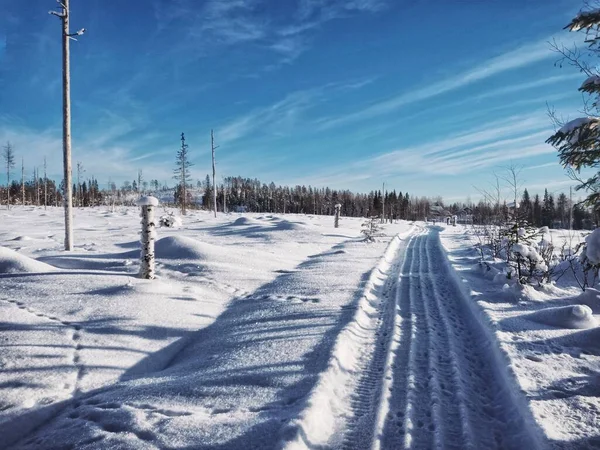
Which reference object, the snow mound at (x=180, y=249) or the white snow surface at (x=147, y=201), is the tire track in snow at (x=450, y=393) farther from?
the snow mound at (x=180, y=249)

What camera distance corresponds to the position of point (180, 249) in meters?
10.1

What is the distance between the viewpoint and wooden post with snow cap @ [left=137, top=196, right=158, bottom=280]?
7043 millimetres

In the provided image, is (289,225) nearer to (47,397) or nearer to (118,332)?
(118,332)

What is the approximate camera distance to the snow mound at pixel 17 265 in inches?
287

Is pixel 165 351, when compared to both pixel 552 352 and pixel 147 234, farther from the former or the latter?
pixel 552 352

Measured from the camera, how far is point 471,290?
7.58 meters

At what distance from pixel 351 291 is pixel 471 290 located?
261 centimetres

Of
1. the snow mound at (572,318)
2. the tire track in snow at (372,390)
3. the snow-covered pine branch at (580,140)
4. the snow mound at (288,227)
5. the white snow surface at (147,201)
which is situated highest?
the snow-covered pine branch at (580,140)

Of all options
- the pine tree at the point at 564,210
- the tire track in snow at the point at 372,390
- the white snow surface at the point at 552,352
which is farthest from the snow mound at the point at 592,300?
the pine tree at the point at 564,210

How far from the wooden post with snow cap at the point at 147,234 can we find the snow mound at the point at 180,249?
2.43 m

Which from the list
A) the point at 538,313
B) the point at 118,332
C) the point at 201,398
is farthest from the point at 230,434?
the point at 538,313

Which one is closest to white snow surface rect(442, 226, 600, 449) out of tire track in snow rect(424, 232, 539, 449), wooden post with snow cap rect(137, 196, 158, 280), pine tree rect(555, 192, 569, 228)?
tire track in snow rect(424, 232, 539, 449)

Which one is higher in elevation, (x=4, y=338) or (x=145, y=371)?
(x=4, y=338)

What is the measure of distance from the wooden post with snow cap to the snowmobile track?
4799 mm
